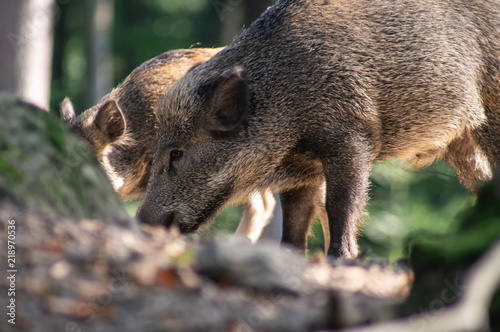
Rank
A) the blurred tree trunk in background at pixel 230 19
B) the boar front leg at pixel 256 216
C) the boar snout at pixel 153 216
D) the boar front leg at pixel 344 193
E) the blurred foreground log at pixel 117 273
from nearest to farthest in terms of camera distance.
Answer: the blurred foreground log at pixel 117 273, the boar front leg at pixel 344 193, the boar snout at pixel 153 216, the boar front leg at pixel 256 216, the blurred tree trunk in background at pixel 230 19

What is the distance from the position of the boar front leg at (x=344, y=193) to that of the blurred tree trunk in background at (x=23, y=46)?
409cm

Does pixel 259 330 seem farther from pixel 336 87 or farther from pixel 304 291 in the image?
pixel 336 87

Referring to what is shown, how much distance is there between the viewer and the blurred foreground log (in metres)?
2.36

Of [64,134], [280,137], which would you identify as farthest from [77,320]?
[280,137]

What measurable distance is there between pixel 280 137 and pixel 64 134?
252 cm

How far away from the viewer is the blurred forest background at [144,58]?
7.80 meters

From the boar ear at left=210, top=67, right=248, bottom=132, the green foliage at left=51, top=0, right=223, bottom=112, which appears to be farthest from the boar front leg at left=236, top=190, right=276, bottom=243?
the green foliage at left=51, top=0, right=223, bottom=112

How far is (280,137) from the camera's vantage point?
5.55m

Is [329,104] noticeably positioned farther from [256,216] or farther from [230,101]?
[256,216]

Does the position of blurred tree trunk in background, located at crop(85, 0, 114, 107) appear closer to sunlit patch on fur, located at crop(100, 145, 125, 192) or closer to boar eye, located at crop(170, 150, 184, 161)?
sunlit patch on fur, located at crop(100, 145, 125, 192)

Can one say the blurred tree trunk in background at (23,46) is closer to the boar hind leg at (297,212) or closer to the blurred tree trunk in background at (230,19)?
the boar hind leg at (297,212)

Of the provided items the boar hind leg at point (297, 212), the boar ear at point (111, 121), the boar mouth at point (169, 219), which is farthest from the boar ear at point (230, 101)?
the boar ear at point (111, 121)

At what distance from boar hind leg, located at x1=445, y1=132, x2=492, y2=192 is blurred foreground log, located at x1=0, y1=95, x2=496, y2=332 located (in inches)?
127

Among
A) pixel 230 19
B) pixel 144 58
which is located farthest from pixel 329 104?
pixel 144 58
